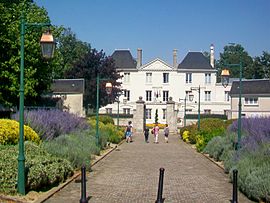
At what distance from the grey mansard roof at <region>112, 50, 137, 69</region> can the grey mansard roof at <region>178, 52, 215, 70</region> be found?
26.2ft

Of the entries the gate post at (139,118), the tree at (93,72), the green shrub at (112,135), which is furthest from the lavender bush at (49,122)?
the tree at (93,72)

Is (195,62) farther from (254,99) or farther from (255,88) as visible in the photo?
(254,99)

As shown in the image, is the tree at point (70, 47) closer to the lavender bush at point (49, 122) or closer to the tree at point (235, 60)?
the tree at point (235, 60)

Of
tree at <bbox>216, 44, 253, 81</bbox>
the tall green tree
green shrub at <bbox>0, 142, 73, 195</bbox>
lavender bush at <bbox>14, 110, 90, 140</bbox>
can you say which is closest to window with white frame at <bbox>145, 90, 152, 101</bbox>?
tree at <bbox>216, 44, 253, 81</bbox>

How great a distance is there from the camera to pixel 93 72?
6681 centimetres

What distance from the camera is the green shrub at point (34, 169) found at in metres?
12.0

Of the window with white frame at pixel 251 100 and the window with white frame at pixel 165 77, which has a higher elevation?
the window with white frame at pixel 165 77

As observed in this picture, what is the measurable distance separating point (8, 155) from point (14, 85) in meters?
21.7

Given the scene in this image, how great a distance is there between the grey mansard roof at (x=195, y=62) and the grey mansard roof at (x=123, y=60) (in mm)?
7995

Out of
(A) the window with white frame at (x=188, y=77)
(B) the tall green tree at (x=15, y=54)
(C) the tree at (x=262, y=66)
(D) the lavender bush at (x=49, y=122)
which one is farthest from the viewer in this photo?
(C) the tree at (x=262, y=66)

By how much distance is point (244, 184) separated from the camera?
13.4 meters

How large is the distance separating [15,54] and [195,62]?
158 feet

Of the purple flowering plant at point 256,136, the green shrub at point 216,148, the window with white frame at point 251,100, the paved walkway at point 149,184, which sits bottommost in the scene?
the paved walkway at point 149,184

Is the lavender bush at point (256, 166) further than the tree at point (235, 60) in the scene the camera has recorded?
No
